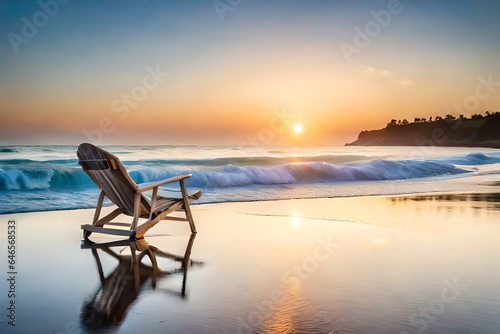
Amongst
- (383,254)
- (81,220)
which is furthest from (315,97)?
(383,254)

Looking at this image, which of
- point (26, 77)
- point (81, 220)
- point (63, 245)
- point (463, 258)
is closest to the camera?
point (463, 258)

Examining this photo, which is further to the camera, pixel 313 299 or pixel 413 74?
pixel 413 74

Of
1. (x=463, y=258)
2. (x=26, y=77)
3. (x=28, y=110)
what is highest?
(x=26, y=77)

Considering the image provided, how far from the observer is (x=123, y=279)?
4348mm

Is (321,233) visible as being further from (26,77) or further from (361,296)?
(26,77)

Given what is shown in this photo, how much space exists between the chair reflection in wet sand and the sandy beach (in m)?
0.02

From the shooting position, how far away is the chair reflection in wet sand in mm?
3309

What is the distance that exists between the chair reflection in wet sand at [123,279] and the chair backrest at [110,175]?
0.58m

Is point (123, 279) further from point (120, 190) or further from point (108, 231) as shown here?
point (120, 190)

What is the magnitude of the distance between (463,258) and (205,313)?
3.09 meters

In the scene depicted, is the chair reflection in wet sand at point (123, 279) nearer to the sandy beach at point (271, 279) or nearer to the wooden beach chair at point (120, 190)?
the sandy beach at point (271, 279)

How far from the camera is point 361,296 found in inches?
147

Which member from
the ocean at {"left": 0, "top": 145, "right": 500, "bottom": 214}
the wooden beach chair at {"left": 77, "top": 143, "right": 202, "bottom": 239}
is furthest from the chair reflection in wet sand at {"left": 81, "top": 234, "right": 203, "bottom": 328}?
the ocean at {"left": 0, "top": 145, "right": 500, "bottom": 214}

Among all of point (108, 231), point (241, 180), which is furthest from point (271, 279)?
point (241, 180)
